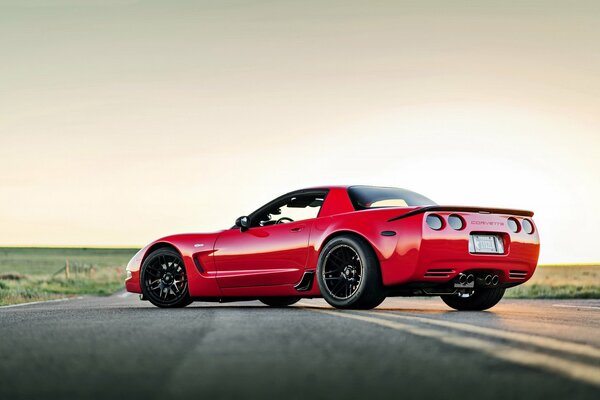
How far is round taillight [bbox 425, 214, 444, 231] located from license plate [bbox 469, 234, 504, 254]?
1.36 ft

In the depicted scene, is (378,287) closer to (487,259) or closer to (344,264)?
(344,264)

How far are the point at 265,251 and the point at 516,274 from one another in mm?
2916

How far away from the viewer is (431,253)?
898 cm

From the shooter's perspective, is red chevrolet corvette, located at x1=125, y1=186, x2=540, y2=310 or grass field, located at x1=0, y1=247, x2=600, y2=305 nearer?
red chevrolet corvette, located at x1=125, y1=186, x2=540, y2=310

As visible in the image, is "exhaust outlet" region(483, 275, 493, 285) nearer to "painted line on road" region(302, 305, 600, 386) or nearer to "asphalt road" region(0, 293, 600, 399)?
"asphalt road" region(0, 293, 600, 399)

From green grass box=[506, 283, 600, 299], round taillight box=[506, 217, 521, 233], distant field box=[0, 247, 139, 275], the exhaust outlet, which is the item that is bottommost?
distant field box=[0, 247, 139, 275]

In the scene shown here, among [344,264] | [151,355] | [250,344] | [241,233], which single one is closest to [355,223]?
[344,264]

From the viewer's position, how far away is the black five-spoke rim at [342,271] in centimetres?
936

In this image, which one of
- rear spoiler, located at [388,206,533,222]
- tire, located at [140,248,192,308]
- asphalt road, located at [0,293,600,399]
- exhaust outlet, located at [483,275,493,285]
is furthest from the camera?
tire, located at [140,248,192,308]

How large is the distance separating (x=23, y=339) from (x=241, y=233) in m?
4.62

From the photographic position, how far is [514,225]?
9938 mm

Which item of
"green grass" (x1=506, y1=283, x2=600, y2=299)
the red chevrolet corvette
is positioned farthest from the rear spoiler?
"green grass" (x1=506, y1=283, x2=600, y2=299)

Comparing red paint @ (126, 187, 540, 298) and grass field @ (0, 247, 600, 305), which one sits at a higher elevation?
red paint @ (126, 187, 540, 298)

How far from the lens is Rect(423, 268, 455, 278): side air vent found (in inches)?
356
